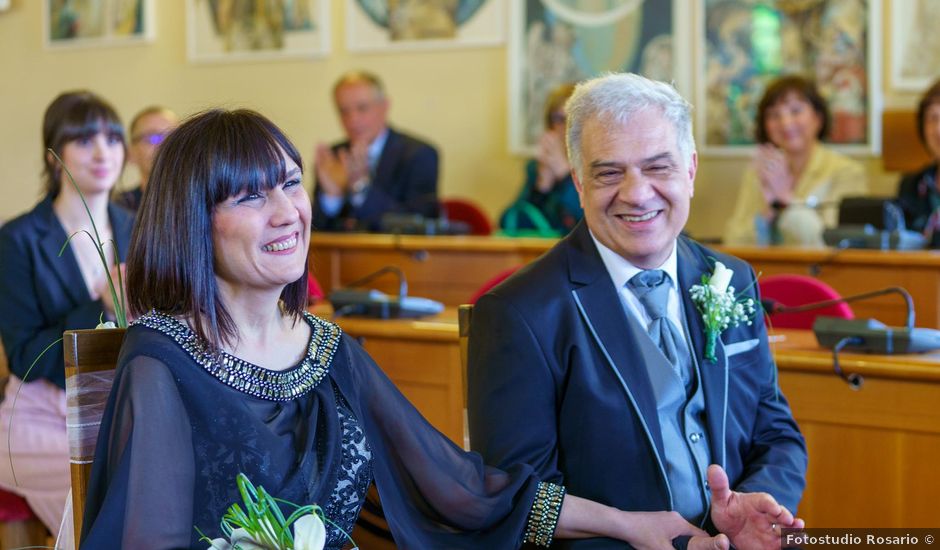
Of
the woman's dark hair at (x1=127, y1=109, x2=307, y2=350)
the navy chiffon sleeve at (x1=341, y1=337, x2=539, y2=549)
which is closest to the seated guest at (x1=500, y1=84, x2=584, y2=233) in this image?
Result: the navy chiffon sleeve at (x1=341, y1=337, x2=539, y2=549)

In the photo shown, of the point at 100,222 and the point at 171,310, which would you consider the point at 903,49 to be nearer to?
the point at 100,222

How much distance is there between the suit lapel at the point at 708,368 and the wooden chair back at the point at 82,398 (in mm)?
1058

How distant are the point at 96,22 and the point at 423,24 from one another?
295 centimetres

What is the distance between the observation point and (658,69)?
6879 mm

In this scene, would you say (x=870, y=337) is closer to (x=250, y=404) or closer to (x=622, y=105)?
(x=622, y=105)

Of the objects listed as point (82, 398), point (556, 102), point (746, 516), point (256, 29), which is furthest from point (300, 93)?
point (746, 516)

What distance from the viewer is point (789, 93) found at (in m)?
6.03

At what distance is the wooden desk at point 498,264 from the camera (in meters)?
4.12

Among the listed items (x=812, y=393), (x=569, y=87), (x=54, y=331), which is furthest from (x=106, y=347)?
(x=569, y=87)

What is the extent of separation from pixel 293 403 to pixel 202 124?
45cm

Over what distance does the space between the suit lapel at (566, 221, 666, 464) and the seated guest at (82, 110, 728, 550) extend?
19cm

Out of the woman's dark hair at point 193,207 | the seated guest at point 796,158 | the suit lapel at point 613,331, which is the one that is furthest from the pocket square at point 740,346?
the seated guest at point 796,158

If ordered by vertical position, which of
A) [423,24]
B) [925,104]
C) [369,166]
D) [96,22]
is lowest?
[369,166]

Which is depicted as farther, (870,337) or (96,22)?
(96,22)
